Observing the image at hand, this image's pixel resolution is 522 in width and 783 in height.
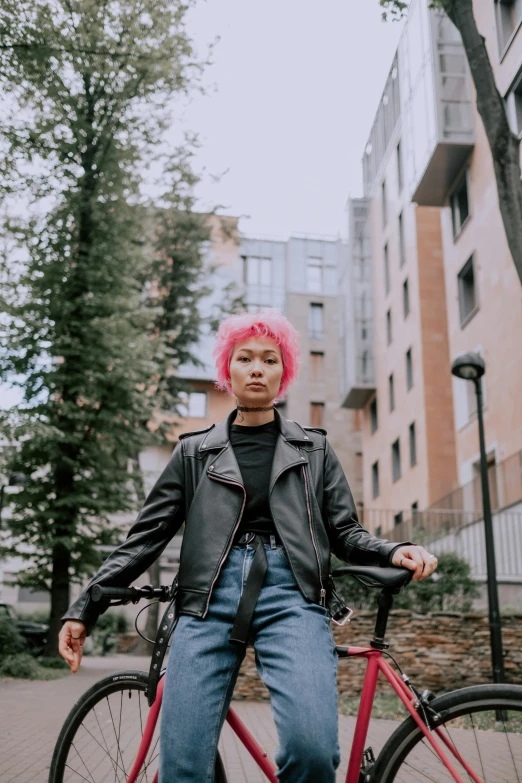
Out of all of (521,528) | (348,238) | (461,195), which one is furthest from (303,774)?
(348,238)

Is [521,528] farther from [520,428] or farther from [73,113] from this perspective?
[73,113]

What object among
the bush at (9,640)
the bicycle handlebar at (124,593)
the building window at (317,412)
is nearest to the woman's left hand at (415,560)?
the bicycle handlebar at (124,593)

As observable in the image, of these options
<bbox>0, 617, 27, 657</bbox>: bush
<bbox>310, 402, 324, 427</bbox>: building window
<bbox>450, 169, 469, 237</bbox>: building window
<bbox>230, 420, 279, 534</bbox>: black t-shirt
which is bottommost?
<bbox>0, 617, 27, 657</bbox>: bush

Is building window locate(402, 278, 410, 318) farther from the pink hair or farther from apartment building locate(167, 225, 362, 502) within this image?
the pink hair

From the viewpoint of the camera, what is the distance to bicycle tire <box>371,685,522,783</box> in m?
2.48

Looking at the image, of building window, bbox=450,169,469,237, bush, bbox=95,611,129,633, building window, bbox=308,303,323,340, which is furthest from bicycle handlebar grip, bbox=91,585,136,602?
building window, bbox=308,303,323,340

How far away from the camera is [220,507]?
109 inches

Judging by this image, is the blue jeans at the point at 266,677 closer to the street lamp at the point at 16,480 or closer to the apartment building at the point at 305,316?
the street lamp at the point at 16,480

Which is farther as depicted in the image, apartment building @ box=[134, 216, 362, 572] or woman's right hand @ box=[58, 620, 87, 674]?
apartment building @ box=[134, 216, 362, 572]

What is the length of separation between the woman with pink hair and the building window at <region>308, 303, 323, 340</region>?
50.8 meters

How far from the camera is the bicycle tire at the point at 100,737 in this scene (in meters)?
3.11

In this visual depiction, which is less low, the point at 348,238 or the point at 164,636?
the point at 348,238

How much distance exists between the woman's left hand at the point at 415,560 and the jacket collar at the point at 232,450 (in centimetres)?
45

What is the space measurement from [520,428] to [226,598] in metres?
17.3
